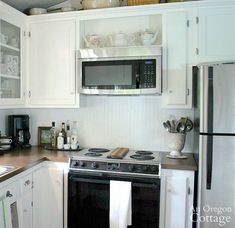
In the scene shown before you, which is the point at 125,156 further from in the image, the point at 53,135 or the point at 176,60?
the point at 176,60

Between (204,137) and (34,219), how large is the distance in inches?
Result: 62.8

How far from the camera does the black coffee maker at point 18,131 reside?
2.69 m

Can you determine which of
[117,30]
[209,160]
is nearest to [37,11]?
[117,30]

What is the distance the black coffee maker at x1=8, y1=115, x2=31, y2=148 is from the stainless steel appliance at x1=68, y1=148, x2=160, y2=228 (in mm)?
747

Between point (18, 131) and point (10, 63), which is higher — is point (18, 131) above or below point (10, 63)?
below

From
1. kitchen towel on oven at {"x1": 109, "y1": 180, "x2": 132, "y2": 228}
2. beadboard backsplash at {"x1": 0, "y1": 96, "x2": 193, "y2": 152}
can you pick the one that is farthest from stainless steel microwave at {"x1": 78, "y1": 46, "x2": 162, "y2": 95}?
kitchen towel on oven at {"x1": 109, "y1": 180, "x2": 132, "y2": 228}

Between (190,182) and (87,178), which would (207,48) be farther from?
(87,178)

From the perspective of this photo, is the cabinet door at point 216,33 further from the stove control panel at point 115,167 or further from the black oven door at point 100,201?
the black oven door at point 100,201

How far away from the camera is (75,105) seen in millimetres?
2520

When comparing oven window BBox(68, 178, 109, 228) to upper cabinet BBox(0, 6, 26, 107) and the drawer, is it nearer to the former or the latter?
the drawer

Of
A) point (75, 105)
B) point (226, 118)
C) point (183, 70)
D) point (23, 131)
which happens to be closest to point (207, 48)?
point (183, 70)

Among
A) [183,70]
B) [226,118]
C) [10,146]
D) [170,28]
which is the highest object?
[170,28]

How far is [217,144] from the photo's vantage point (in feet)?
6.00

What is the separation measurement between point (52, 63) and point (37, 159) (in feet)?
3.13
